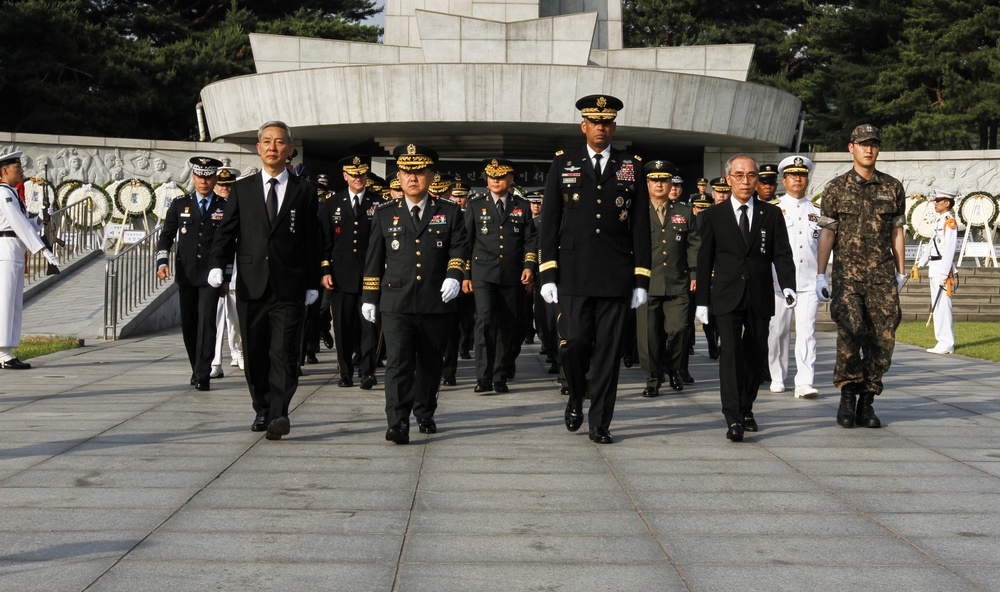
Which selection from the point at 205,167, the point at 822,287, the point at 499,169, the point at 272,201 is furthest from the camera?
the point at 499,169

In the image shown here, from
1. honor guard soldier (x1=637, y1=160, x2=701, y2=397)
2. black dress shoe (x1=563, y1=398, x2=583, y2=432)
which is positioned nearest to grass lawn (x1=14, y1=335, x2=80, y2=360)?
honor guard soldier (x1=637, y1=160, x2=701, y2=397)

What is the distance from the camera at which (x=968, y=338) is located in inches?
672

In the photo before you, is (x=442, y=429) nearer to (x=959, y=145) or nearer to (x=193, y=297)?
(x=193, y=297)

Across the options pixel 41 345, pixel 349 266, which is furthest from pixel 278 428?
pixel 41 345

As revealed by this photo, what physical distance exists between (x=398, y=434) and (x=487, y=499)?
1.61 meters

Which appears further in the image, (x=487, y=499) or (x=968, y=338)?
(x=968, y=338)

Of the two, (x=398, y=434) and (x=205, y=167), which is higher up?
(x=205, y=167)

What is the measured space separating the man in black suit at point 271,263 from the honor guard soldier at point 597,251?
62.9 inches

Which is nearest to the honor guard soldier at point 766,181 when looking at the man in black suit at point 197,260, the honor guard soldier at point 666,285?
the honor guard soldier at point 666,285

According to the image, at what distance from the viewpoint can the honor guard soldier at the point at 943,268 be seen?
14.6 meters

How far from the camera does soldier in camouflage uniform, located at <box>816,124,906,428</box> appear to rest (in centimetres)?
789

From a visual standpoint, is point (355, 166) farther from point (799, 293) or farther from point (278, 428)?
point (799, 293)

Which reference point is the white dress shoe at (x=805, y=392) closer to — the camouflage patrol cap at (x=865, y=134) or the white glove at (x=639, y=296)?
the camouflage patrol cap at (x=865, y=134)

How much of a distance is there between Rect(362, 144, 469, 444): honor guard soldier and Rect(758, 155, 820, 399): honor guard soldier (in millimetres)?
3673
